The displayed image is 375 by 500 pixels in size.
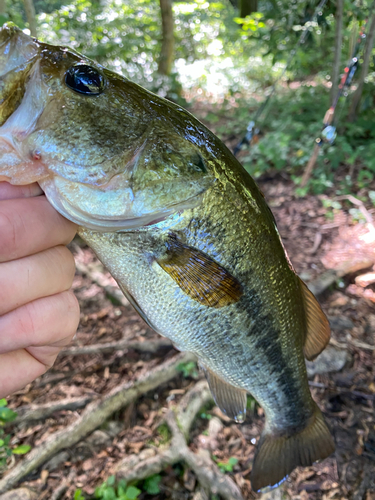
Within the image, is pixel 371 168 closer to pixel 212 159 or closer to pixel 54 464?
pixel 212 159

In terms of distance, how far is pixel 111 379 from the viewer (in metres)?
2.52

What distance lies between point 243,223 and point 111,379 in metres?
1.95

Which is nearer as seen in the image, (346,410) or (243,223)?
(243,223)

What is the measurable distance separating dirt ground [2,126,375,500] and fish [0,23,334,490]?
3.75 feet

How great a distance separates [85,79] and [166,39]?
7096mm

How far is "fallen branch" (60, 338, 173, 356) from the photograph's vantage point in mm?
2641

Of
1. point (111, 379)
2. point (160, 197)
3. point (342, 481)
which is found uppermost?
point (160, 197)

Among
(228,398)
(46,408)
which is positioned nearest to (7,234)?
(228,398)

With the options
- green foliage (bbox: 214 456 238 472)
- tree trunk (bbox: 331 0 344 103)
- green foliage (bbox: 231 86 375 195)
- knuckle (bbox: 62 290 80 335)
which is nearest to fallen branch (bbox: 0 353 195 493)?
green foliage (bbox: 214 456 238 472)

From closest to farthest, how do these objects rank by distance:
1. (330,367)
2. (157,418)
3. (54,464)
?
(54,464) < (157,418) < (330,367)

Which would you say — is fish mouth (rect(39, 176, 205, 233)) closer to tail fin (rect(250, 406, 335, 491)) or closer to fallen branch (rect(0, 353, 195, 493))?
tail fin (rect(250, 406, 335, 491))

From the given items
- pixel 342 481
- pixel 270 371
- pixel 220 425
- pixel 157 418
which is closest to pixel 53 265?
pixel 270 371

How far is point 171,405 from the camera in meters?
2.39

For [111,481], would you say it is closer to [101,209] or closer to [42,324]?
[42,324]
